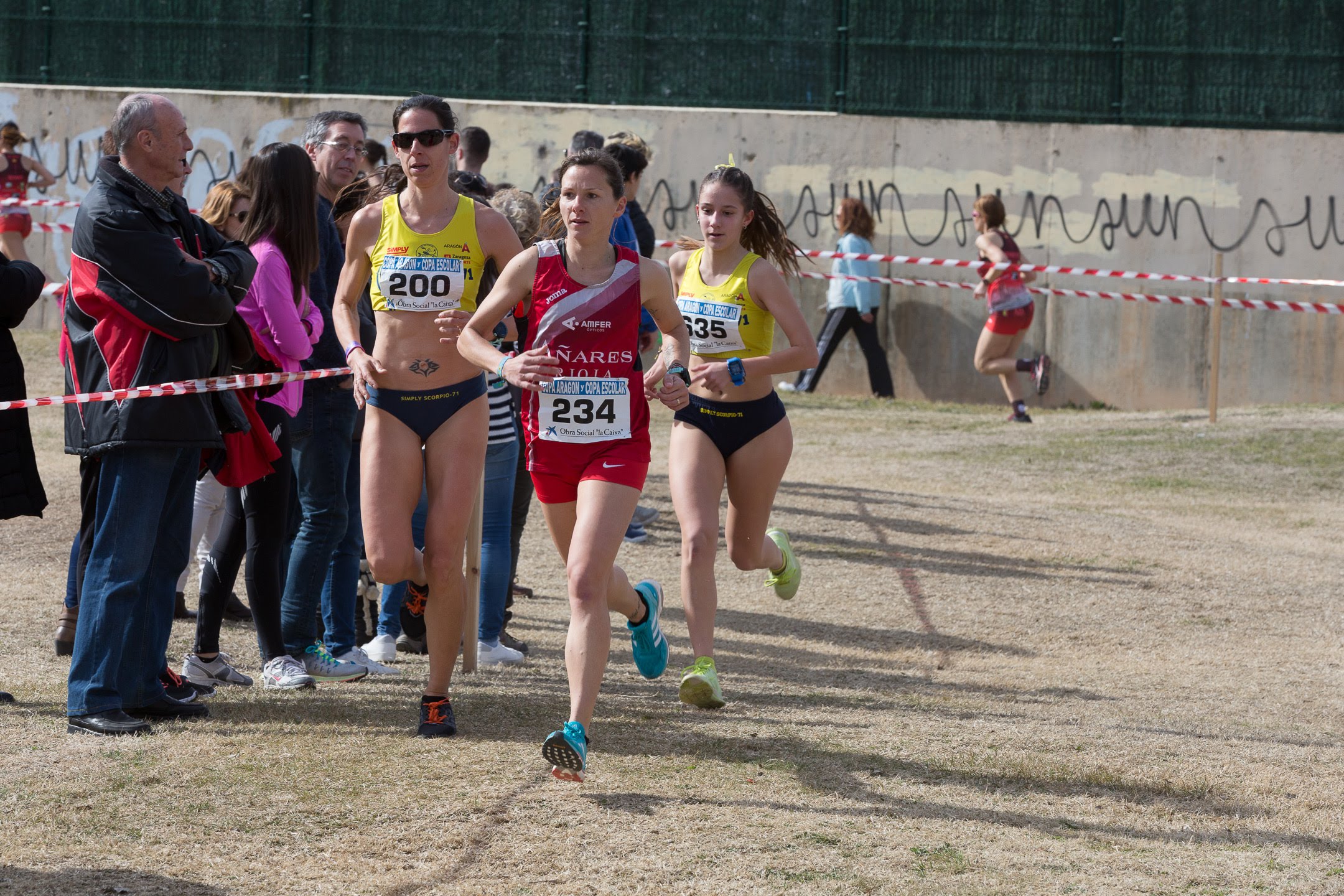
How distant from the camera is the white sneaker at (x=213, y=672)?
5984 millimetres

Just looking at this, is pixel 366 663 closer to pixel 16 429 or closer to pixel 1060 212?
pixel 16 429

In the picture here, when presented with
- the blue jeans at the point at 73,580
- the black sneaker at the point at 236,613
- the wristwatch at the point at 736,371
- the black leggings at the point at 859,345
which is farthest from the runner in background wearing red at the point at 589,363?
the black leggings at the point at 859,345

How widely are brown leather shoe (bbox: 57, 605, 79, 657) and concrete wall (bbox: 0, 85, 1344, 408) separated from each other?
11.1 metres

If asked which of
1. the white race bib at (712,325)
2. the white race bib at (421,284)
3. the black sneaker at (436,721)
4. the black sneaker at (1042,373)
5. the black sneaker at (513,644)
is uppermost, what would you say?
the white race bib at (421,284)

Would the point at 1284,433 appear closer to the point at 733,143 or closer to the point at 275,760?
the point at 733,143

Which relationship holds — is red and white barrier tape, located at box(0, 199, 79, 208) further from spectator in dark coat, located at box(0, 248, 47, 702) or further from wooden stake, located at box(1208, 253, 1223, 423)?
wooden stake, located at box(1208, 253, 1223, 423)

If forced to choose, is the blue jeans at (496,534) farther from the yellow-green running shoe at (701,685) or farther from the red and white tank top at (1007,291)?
the red and white tank top at (1007,291)

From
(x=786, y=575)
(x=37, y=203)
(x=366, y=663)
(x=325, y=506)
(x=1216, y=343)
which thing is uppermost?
(x=37, y=203)

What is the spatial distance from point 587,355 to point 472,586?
141cm

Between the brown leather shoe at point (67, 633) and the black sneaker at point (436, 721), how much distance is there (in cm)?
190

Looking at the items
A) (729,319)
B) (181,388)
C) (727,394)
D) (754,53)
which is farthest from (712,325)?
(754,53)

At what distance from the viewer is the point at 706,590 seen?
5883 millimetres

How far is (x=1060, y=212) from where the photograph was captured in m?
16.5

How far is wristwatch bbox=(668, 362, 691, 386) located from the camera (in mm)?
5133
